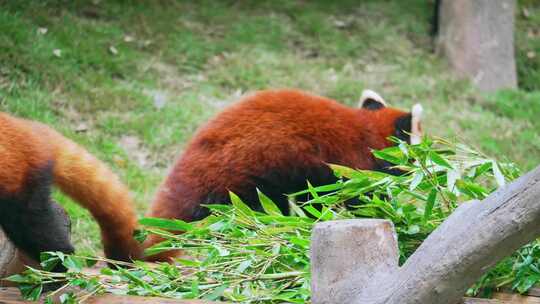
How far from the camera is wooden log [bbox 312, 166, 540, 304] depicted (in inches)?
63.2

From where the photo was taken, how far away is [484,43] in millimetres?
6844

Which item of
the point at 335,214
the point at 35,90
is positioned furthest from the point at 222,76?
the point at 335,214

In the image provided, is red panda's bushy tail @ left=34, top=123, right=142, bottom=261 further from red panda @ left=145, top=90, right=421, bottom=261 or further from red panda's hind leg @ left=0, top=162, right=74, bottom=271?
red panda's hind leg @ left=0, top=162, right=74, bottom=271

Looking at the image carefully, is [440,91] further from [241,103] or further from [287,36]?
[241,103]

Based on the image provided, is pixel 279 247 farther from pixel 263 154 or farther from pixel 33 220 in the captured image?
pixel 263 154

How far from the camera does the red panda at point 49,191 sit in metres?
2.55

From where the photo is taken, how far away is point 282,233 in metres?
2.37

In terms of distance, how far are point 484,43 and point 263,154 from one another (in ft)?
13.5

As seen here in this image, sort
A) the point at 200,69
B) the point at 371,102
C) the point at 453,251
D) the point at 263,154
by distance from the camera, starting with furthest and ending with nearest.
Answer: the point at 200,69 → the point at 371,102 → the point at 263,154 → the point at 453,251

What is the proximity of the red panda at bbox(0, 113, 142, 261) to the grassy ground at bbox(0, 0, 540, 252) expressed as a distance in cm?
90

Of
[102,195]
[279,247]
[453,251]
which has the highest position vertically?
[453,251]

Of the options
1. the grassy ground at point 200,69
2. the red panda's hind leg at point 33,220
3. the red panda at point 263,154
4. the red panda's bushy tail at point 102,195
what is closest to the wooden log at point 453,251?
the red panda's hind leg at point 33,220

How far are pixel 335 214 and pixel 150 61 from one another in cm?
386

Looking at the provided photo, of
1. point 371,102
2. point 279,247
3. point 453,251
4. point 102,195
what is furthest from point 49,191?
point 371,102
